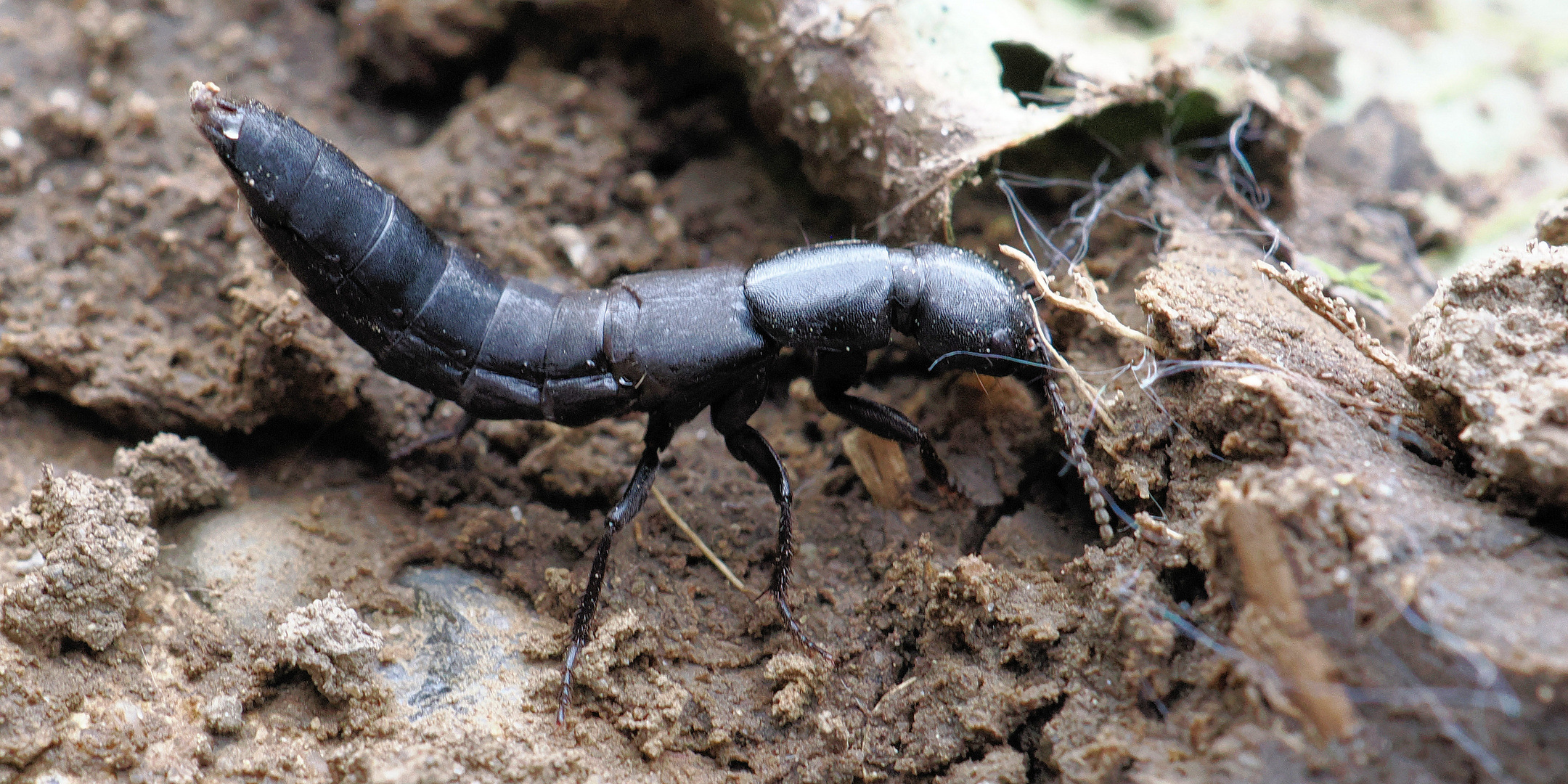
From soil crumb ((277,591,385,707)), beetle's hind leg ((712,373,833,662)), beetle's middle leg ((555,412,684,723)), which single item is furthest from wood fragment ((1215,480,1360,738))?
soil crumb ((277,591,385,707))

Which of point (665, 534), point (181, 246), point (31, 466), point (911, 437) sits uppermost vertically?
point (911, 437)

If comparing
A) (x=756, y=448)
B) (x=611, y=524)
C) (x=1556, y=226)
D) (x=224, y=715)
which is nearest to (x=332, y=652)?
(x=224, y=715)

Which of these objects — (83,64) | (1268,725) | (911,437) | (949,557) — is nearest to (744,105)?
(911,437)

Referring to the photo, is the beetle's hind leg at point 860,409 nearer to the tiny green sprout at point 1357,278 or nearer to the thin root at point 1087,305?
the thin root at point 1087,305

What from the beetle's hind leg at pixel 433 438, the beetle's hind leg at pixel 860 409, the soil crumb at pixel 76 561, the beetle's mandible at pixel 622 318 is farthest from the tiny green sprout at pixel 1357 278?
the soil crumb at pixel 76 561

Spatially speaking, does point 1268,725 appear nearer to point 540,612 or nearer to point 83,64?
point 540,612

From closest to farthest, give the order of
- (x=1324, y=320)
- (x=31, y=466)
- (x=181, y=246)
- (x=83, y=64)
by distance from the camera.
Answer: (x=1324, y=320) → (x=31, y=466) → (x=181, y=246) → (x=83, y=64)
